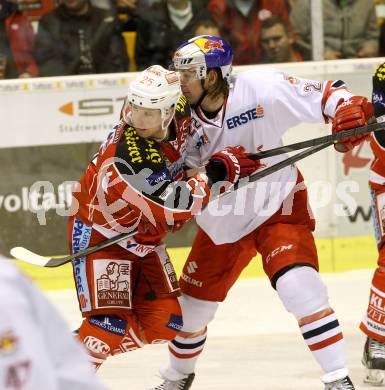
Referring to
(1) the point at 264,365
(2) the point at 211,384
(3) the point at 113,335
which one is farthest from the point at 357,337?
(3) the point at 113,335

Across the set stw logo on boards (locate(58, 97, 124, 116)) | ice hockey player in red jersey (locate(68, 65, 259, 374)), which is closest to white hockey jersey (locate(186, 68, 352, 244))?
ice hockey player in red jersey (locate(68, 65, 259, 374))

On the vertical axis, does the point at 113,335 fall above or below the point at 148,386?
above

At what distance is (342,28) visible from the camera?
18.6 feet

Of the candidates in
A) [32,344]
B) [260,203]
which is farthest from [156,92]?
[32,344]

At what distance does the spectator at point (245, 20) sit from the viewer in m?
5.68

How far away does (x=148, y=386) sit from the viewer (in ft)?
12.7

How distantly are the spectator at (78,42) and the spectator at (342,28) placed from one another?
1047 mm

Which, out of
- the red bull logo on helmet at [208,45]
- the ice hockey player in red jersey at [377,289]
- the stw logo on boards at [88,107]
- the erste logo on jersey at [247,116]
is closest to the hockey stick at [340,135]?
the erste logo on jersey at [247,116]

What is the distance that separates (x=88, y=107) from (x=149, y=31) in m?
0.60

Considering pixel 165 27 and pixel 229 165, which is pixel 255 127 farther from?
pixel 165 27

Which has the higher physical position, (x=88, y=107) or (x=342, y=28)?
(x=342, y=28)

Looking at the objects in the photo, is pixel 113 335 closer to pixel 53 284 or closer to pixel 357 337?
pixel 357 337

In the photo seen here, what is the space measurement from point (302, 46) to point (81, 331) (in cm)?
294

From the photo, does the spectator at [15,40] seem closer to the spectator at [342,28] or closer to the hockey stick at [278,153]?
the spectator at [342,28]
